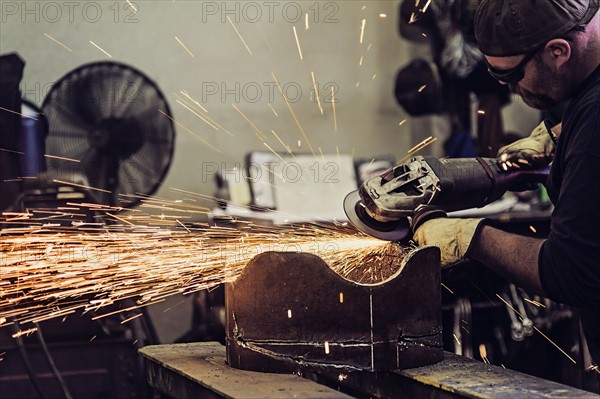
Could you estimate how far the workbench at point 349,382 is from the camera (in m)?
2.24

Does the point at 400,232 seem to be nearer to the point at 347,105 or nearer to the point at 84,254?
the point at 84,254

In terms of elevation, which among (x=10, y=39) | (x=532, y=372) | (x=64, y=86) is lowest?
(x=532, y=372)

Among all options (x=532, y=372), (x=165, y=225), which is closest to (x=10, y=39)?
(x=165, y=225)

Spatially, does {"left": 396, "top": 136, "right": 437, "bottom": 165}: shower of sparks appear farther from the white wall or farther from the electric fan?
the electric fan

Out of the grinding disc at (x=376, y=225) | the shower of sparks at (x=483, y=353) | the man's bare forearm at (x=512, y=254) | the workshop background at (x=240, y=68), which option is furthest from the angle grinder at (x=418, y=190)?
the workshop background at (x=240, y=68)

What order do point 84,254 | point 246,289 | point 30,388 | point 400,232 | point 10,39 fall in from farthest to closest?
point 10,39 < point 30,388 < point 84,254 < point 400,232 < point 246,289

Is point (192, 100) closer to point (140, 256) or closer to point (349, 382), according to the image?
point (140, 256)

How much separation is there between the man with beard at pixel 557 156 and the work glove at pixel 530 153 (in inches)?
10.8

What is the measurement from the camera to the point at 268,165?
606 cm

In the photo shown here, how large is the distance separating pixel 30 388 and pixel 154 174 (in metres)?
1.41

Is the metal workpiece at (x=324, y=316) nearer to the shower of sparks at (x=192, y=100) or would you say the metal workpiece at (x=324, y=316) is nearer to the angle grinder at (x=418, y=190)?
the angle grinder at (x=418, y=190)

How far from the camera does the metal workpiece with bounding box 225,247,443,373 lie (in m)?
2.47

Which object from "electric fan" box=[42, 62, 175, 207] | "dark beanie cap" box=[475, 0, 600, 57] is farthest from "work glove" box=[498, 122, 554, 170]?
"electric fan" box=[42, 62, 175, 207]

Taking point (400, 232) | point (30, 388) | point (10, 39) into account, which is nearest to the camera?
point (400, 232)
